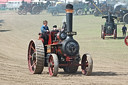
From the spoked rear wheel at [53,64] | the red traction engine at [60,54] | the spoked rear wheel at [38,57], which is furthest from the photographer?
the spoked rear wheel at [38,57]

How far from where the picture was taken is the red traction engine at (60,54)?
1102cm

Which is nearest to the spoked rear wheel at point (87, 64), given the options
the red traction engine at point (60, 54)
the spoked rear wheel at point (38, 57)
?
the red traction engine at point (60, 54)


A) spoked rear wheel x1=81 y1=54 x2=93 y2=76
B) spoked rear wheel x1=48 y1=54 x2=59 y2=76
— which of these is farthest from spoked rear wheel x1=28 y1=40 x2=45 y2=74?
spoked rear wheel x1=81 y1=54 x2=93 y2=76

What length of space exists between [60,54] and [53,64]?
1.79 ft

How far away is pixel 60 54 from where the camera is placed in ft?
37.8

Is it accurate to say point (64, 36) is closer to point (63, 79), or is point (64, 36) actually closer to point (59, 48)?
point (59, 48)

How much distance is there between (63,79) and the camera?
1025cm

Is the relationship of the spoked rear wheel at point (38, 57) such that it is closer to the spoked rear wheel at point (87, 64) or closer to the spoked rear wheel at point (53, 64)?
the spoked rear wheel at point (53, 64)

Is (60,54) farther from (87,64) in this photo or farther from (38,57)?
(87,64)

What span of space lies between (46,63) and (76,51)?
1.23m

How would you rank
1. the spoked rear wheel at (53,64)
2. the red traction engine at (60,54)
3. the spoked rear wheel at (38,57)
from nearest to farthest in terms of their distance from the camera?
the spoked rear wheel at (53,64) → the red traction engine at (60,54) → the spoked rear wheel at (38,57)

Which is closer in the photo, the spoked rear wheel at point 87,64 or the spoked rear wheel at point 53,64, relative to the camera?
the spoked rear wheel at point 53,64

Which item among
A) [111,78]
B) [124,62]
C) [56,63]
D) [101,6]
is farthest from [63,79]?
[101,6]

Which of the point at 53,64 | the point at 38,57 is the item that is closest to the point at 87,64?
the point at 53,64
